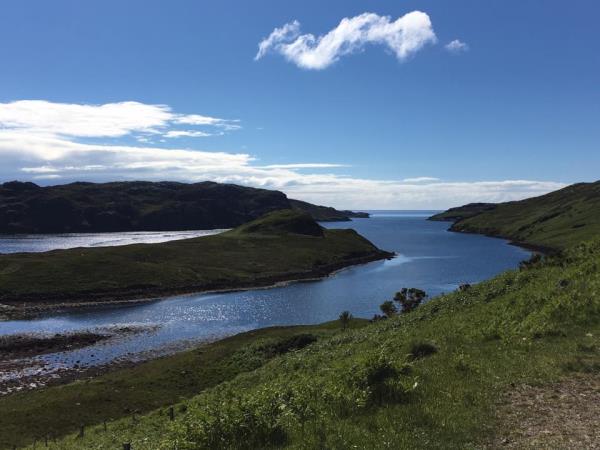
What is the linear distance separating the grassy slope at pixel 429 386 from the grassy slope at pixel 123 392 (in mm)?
13683

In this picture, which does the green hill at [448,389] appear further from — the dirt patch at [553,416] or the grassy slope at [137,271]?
the grassy slope at [137,271]

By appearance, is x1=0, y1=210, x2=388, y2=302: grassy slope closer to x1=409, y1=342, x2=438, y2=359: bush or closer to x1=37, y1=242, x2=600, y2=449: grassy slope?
x1=37, y1=242, x2=600, y2=449: grassy slope

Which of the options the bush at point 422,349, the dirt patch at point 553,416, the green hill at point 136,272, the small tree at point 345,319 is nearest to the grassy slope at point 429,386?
the bush at point 422,349

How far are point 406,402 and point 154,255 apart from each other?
560 feet

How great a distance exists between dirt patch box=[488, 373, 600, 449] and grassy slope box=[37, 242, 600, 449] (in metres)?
0.53

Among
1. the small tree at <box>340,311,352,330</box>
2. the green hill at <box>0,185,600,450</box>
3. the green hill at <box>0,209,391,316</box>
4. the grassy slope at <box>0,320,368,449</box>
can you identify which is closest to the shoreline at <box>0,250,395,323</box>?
the green hill at <box>0,209,391,316</box>

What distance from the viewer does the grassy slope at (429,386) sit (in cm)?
1358

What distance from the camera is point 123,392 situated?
5256 centimetres

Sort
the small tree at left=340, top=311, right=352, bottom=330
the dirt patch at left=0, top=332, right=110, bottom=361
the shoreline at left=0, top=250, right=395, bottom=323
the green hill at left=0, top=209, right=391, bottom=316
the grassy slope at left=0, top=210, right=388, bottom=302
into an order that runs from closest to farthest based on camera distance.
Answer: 1. the small tree at left=340, top=311, right=352, bottom=330
2. the dirt patch at left=0, top=332, right=110, bottom=361
3. the shoreline at left=0, top=250, right=395, bottom=323
4. the green hill at left=0, top=209, right=391, bottom=316
5. the grassy slope at left=0, top=210, right=388, bottom=302

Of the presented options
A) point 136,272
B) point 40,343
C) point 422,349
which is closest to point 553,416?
point 422,349

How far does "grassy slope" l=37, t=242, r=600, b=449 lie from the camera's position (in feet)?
44.5

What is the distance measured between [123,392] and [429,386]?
45.1m

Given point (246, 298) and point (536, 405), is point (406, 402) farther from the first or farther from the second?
point (246, 298)

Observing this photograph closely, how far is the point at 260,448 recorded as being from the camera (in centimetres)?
1336
